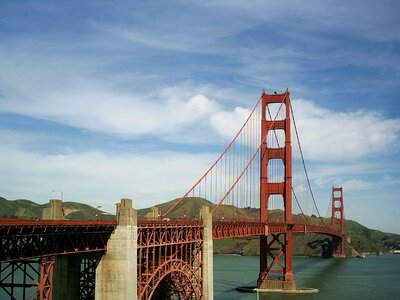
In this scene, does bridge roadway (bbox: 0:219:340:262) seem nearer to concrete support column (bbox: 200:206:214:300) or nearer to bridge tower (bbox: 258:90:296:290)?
concrete support column (bbox: 200:206:214:300)

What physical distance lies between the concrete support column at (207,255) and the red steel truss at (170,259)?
0.40 metres

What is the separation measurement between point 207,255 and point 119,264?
16.5 m

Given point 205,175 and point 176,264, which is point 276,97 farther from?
point 176,264

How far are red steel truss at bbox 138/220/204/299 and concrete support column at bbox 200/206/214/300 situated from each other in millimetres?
404

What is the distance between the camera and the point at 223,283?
8169 cm

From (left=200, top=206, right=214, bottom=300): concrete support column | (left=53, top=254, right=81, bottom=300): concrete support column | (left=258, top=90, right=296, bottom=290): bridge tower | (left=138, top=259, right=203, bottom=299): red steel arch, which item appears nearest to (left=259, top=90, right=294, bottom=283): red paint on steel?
(left=258, top=90, right=296, bottom=290): bridge tower

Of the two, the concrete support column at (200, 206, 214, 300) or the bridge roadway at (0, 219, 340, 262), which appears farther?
the concrete support column at (200, 206, 214, 300)

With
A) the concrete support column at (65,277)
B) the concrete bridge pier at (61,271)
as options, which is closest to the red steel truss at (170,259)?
the concrete support column at (65,277)

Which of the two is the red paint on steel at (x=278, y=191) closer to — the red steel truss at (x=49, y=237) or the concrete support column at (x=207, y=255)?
A: the concrete support column at (x=207, y=255)

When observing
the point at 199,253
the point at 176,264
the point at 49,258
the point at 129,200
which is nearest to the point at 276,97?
the point at 199,253

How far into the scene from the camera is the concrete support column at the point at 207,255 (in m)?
49.2

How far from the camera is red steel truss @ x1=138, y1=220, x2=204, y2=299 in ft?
125

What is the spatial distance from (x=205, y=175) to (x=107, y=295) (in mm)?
31822

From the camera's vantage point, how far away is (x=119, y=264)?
34125 millimetres
